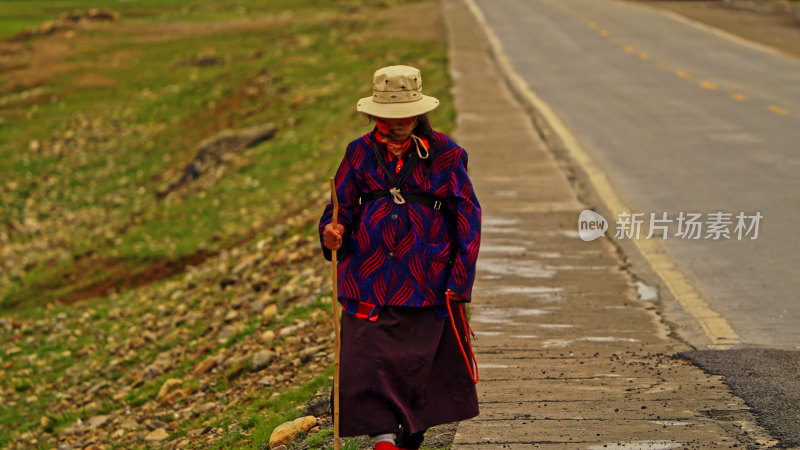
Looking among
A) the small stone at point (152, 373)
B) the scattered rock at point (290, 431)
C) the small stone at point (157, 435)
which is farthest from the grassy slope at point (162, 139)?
the scattered rock at point (290, 431)

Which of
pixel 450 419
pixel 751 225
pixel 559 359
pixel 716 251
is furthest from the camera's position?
pixel 751 225

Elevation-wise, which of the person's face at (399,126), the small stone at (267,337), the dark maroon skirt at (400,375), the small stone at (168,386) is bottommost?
the small stone at (168,386)

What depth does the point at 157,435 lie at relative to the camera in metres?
9.59

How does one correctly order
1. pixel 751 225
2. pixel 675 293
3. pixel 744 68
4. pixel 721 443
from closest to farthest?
pixel 721 443 → pixel 675 293 → pixel 751 225 → pixel 744 68

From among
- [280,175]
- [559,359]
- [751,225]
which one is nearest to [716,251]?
[751,225]

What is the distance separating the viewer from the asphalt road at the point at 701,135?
396 inches

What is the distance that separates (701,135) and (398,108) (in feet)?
43.1

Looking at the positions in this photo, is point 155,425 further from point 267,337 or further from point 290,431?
point 290,431

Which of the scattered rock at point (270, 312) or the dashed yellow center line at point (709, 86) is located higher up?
the scattered rock at point (270, 312)

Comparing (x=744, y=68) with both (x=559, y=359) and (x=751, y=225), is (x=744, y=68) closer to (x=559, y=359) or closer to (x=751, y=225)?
(x=751, y=225)

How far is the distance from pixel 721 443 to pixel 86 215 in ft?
64.9

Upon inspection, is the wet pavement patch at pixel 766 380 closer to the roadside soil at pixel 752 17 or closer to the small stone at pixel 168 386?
the small stone at pixel 168 386

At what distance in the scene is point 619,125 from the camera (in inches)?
736

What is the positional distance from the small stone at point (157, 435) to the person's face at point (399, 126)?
199 inches
